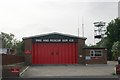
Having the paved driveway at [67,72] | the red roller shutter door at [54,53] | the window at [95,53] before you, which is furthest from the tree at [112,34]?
the paved driveway at [67,72]

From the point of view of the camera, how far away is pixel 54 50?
140 feet

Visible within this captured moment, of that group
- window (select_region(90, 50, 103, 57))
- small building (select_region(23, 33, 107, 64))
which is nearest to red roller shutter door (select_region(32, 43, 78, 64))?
small building (select_region(23, 33, 107, 64))

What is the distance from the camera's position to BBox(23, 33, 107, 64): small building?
42.3 m

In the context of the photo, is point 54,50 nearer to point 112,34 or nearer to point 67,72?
point 67,72

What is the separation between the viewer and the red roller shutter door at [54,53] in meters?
42.3

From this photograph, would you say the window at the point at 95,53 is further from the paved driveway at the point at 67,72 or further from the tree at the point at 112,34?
the tree at the point at 112,34

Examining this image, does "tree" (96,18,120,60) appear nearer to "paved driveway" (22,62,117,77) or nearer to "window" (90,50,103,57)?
"window" (90,50,103,57)

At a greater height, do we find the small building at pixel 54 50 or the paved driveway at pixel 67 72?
the small building at pixel 54 50

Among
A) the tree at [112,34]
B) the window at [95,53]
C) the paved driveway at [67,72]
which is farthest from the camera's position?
the tree at [112,34]

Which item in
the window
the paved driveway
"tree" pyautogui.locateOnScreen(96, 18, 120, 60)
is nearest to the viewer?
the paved driveway

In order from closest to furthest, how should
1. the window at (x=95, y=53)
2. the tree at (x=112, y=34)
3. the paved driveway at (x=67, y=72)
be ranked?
the paved driveway at (x=67, y=72) < the window at (x=95, y=53) < the tree at (x=112, y=34)

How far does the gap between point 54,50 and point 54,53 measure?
1.30 ft

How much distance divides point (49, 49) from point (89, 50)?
525 centimetres

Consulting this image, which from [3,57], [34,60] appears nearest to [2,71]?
[3,57]
